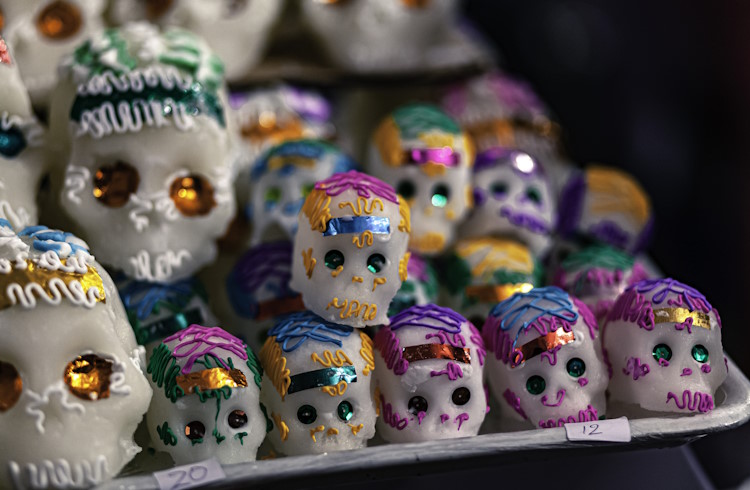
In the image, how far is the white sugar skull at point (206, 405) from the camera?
1.25m

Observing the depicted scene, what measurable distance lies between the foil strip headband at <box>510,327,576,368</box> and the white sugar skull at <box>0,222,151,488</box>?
0.55m

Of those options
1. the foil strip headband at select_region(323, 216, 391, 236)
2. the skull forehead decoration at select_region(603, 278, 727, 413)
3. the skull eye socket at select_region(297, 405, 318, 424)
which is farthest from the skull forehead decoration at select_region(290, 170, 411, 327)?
the skull forehead decoration at select_region(603, 278, 727, 413)

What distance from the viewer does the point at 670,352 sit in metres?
1.37

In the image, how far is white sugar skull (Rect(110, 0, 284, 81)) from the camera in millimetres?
1825

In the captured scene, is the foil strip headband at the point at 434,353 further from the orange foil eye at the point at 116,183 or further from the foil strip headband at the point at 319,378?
the orange foil eye at the point at 116,183

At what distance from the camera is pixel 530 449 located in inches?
50.9

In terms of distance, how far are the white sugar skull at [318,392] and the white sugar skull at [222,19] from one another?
79 cm

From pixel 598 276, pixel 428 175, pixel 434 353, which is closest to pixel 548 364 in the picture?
pixel 434 353

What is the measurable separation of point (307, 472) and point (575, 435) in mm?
391

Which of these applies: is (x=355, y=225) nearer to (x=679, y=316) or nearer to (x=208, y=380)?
(x=208, y=380)

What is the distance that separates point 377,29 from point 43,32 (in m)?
0.69

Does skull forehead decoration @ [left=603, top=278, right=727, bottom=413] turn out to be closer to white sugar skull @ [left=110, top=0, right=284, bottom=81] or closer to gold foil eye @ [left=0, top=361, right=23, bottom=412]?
gold foil eye @ [left=0, top=361, right=23, bottom=412]

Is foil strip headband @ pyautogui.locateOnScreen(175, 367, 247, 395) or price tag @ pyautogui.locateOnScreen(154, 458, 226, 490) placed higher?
foil strip headband @ pyautogui.locateOnScreen(175, 367, 247, 395)

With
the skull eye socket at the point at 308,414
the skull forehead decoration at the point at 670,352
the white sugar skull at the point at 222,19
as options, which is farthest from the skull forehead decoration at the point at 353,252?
the white sugar skull at the point at 222,19
